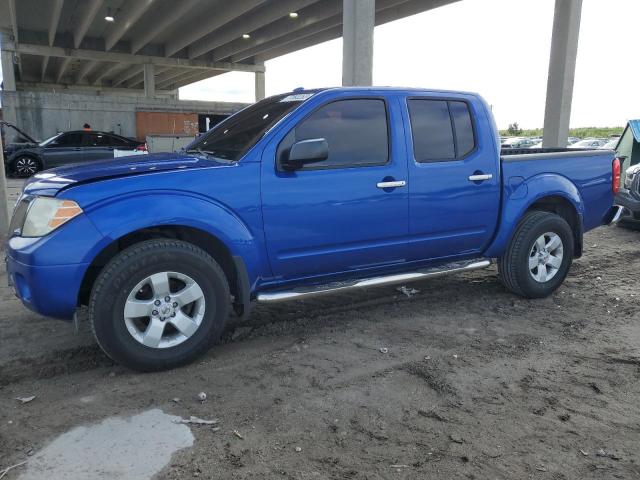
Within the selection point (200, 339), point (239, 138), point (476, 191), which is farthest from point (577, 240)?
point (200, 339)

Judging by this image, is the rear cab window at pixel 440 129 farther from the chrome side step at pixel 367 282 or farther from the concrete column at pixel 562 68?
the concrete column at pixel 562 68

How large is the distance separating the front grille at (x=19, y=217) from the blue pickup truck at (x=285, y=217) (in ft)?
0.06

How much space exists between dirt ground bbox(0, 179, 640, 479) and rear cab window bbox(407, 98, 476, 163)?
1.42 metres

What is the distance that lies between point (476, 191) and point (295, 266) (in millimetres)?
1802

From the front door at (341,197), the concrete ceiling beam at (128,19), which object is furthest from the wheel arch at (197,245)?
the concrete ceiling beam at (128,19)

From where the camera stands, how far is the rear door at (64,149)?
15641 millimetres

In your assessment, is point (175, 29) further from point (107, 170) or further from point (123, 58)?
point (107, 170)

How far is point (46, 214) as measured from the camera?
3.25 m

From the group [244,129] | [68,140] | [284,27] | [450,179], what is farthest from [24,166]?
[284,27]

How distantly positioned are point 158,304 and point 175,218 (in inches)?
22.3

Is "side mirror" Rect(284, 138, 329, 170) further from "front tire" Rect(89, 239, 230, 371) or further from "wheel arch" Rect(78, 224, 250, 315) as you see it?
"front tire" Rect(89, 239, 230, 371)

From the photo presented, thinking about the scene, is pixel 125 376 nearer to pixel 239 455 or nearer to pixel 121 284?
pixel 121 284

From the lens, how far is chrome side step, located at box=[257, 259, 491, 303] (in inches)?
148

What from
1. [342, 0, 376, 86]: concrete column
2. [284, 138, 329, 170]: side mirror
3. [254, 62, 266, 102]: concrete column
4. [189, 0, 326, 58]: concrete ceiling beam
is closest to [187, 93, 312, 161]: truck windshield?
[284, 138, 329, 170]: side mirror
